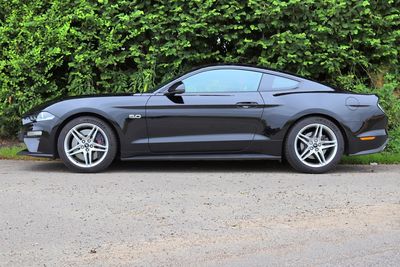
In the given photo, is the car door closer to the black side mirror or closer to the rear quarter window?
the black side mirror

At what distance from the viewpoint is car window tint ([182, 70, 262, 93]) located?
6.96 metres

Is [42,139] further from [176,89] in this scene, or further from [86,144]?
[176,89]

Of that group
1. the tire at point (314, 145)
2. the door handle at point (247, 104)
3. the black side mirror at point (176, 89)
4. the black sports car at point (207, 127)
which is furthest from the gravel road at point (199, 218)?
the black side mirror at point (176, 89)

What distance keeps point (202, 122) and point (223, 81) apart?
63 centimetres

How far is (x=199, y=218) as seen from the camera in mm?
4871

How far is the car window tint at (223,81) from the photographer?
6961 mm

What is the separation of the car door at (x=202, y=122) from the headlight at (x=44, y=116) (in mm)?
1255

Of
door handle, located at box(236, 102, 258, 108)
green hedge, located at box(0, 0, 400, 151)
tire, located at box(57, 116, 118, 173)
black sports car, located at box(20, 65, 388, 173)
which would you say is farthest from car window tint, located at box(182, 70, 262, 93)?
green hedge, located at box(0, 0, 400, 151)

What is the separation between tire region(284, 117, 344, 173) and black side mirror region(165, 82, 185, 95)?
1496mm

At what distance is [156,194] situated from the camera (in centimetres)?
575

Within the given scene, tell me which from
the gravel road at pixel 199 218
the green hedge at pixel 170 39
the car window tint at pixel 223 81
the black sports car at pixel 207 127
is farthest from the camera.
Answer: the green hedge at pixel 170 39

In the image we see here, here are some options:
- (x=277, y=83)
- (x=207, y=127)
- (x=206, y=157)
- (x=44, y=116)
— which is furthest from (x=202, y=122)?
(x=44, y=116)

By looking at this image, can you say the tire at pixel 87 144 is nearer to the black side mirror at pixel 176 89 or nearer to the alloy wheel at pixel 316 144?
the black side mirror at pixel 176 89

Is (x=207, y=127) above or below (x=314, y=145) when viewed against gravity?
above
